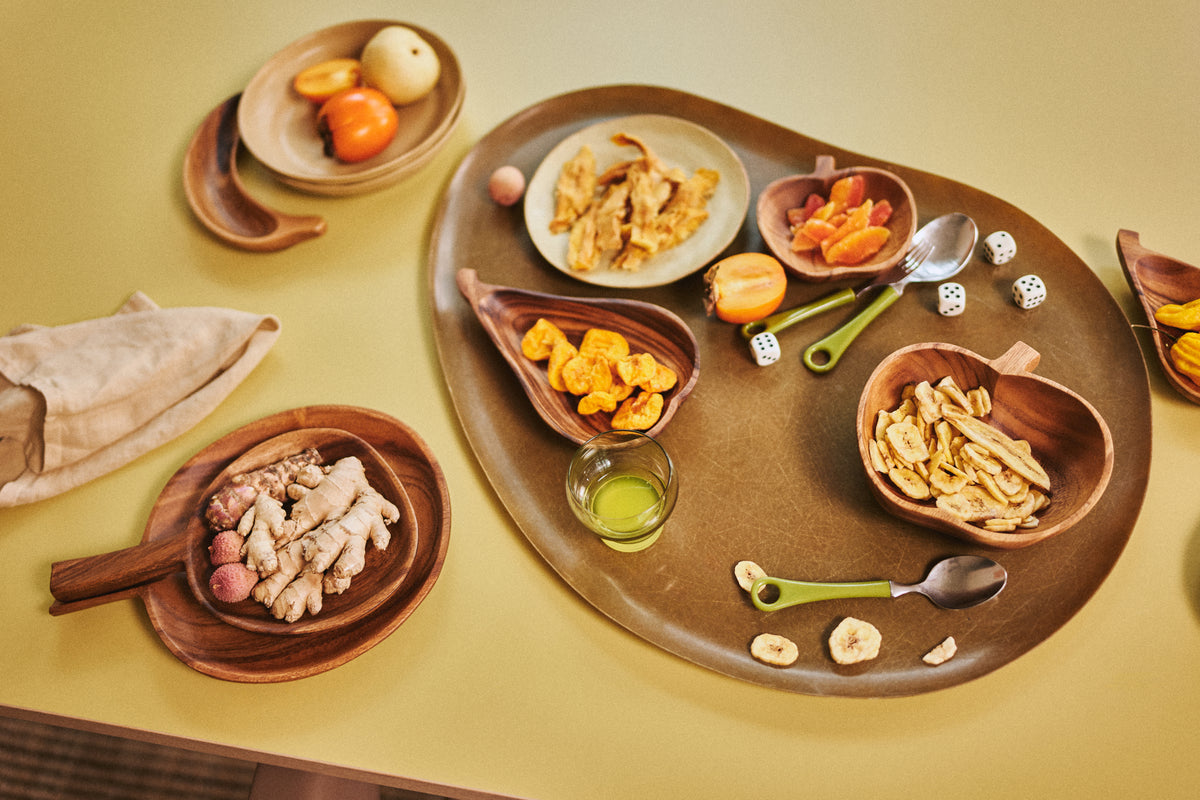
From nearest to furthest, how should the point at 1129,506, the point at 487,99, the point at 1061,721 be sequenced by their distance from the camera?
the point at 1061,721 → the point at 1129,506 → the point at 487,99

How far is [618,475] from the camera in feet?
4.21

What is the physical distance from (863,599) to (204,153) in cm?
169

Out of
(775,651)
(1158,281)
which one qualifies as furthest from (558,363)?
(1158,281)

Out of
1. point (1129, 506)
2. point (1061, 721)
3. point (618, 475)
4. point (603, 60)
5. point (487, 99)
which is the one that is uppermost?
point (603, 60)

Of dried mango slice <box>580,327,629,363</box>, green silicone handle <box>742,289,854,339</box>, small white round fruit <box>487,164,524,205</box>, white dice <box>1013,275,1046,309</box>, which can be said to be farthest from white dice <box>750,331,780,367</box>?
Result: small white round fruit <box>487,164,524,205</box>

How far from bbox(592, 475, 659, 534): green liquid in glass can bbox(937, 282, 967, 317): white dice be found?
66 cm

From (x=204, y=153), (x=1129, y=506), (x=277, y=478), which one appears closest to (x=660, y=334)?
(x=277, y=478)

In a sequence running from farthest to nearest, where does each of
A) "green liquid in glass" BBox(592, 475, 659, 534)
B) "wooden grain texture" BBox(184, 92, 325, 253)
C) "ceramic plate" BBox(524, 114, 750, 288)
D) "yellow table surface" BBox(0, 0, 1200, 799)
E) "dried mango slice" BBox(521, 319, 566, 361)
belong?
"wooden grain texture" BBox(184, 92, 325, 253), "ceramic plate" BBox(524, 114, 750, 288), "dried mango slice" BBox(521, 319, 566, 361), "green liquid in glass" BBox(592, 475, 659, 534), "yellow table surface" BBox(0, 0, 1200, 799)

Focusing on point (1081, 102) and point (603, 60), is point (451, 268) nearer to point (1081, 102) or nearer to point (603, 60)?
point (603, 60)

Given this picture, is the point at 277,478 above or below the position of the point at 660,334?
below

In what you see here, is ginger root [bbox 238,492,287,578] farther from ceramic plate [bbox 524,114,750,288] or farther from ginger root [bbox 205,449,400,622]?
ceramic plate [bbox 524,114,750,288]

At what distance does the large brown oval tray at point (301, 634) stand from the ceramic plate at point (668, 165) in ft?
1.64

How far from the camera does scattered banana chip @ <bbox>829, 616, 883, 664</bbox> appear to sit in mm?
1127

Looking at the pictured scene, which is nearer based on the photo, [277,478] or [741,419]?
[277,478]
